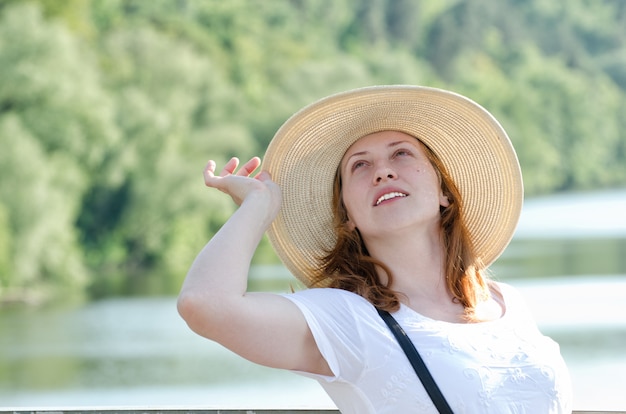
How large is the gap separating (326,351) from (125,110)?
899 inches

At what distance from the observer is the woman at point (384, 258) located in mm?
1482

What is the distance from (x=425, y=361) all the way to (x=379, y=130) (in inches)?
18.6

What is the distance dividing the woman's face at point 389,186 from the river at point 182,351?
5.87 m

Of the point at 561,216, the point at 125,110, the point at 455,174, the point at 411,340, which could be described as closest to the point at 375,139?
the point at 455,174

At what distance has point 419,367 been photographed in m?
1.50

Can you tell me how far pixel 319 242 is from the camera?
6.21ft

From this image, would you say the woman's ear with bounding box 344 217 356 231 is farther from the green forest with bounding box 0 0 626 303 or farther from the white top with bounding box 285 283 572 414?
the green forest with bounding box 0 0 626 303

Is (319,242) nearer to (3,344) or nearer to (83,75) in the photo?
(3,344)

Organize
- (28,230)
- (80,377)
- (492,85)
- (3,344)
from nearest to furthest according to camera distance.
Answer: (80,377) → (3,344) → (28,230) → (492,85)

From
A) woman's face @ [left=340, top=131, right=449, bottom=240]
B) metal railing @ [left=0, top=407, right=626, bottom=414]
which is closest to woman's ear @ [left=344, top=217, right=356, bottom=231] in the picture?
woman's face @ [left=340, top=131, right=449, bottom=240]

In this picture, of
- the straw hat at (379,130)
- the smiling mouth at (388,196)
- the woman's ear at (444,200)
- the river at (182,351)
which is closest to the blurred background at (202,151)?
the river at (182,351)

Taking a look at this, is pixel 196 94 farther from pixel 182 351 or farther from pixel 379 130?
pixel 379 130

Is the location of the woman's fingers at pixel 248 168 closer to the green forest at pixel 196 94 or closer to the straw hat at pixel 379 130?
the straw hat at pixel 379 130

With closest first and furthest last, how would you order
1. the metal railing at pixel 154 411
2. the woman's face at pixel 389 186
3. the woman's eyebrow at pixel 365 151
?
the metal railing at pixel 154 411 → the woman's face at pixel 389 186 → the woman's eyebrow at pixel 365 151
